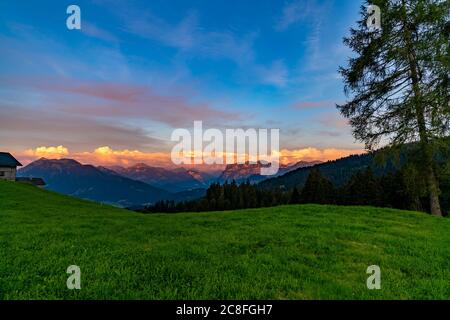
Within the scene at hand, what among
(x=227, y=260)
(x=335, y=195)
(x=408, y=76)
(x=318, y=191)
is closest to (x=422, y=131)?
(x=408, y=76)

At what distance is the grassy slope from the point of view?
7039mm

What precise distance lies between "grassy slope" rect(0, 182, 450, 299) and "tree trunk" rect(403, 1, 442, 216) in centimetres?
802

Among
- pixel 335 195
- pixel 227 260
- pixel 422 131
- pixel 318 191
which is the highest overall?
pixel 422 131

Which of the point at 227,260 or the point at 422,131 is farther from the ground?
the point at 422,131

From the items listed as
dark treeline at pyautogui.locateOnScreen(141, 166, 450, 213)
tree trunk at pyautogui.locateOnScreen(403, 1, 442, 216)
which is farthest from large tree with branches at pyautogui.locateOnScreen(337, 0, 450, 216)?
dark treeline at pyautogui.locateOnScreen(141, 166, 450, 213)

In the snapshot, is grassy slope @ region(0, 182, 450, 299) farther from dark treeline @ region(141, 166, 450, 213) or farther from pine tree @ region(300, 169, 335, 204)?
pine tree @ region(300, 169, 335, 204)

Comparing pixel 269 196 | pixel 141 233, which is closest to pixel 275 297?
pixel 141 233

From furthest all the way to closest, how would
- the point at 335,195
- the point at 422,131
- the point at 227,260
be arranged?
the point at 335,195, the point at 422,131, the point at 227,260

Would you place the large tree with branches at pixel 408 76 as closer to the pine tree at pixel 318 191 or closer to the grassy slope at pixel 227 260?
the grassy slope at pixel 227 260

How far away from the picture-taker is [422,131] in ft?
73.2

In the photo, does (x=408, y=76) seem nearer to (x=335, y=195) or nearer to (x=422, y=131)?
(x=422, y=131)

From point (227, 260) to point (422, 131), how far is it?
772 inches

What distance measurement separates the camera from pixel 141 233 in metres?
13.4

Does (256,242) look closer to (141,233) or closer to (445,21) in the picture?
(141,233)
